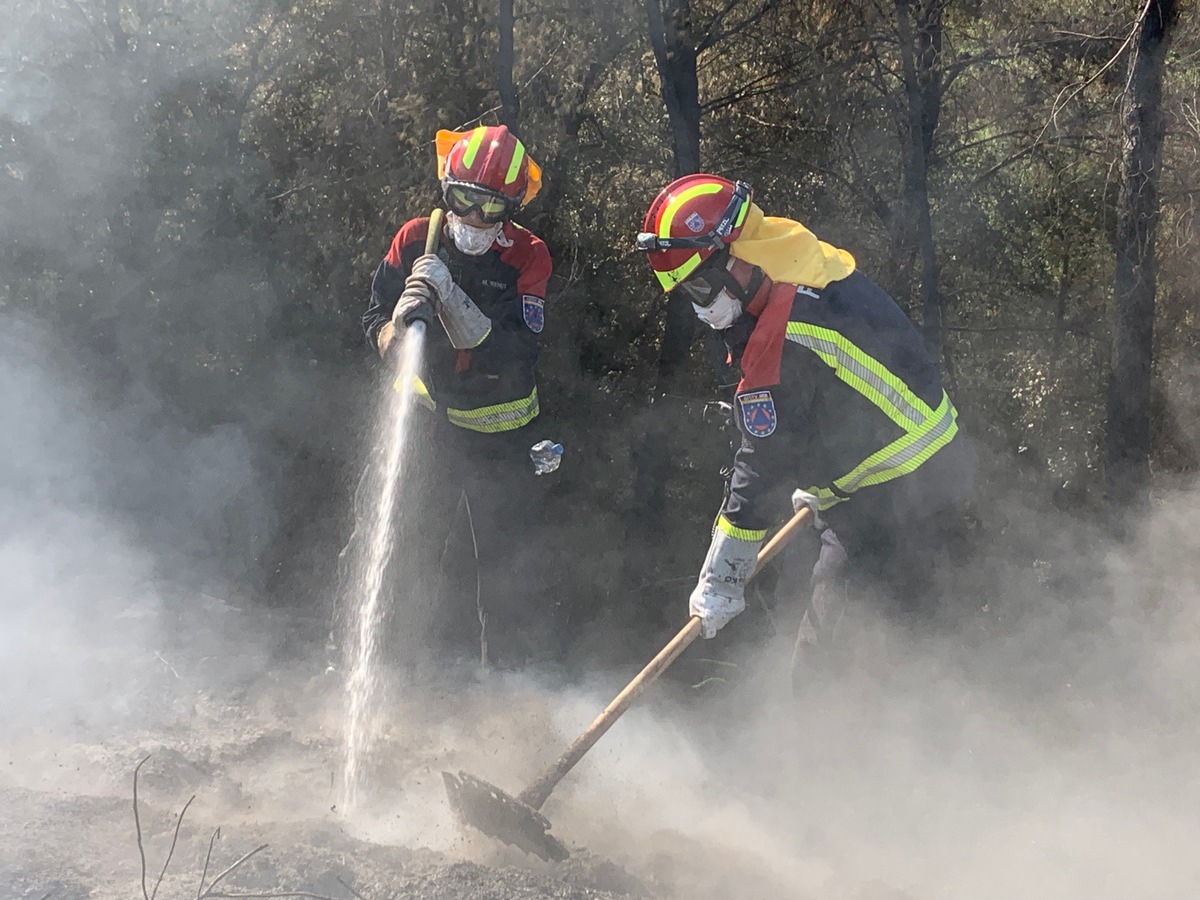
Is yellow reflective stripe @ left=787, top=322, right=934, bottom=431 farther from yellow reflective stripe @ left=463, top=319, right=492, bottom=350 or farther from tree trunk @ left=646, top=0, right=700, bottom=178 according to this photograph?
tree trunk @ left=646, top=0, right=700, bottom=178

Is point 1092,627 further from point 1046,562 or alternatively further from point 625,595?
point 625,595

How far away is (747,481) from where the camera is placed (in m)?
3.96

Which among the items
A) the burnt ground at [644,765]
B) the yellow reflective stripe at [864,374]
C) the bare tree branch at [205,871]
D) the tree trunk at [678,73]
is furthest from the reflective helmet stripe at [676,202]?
the tree trunk at [678,73]

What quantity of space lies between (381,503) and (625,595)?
2762 millimetres

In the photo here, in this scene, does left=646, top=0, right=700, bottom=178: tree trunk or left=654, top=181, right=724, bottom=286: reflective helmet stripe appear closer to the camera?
left=654, top=181, right=724, bottom=286: reflective helmet stripe

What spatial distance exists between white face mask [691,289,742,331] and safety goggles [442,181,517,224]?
1326 millimetres

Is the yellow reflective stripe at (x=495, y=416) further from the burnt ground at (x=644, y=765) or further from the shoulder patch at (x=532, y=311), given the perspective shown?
the burnt ground at (x=644, y=765)

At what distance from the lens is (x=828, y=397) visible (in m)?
4.02

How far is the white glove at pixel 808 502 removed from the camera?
4.32 meters

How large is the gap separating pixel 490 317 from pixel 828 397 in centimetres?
191

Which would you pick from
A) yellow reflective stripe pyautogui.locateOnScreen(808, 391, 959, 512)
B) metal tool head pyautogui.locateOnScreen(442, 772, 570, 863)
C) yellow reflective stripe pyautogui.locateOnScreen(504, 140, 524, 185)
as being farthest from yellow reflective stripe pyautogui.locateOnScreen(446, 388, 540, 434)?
metal tool head pyautogui.locateOnScreen(442, 772, 570, 863)

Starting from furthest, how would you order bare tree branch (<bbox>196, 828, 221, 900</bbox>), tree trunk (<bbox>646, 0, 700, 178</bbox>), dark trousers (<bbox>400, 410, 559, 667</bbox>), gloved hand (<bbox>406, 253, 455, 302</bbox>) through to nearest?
tree trunk (<bbox>646, 0, 700, 178</bbox>)
dark trousers (<bbox>400, 410, 559, 667</bbox>)
gloved hand (<bbox>406, 253, 455, 302</bbox>)
bare tree branch (<bbox>196, 828, 221, 900</bbox>)

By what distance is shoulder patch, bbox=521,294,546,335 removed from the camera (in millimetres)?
5262

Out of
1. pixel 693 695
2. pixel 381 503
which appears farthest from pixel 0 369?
pixel 693 695
